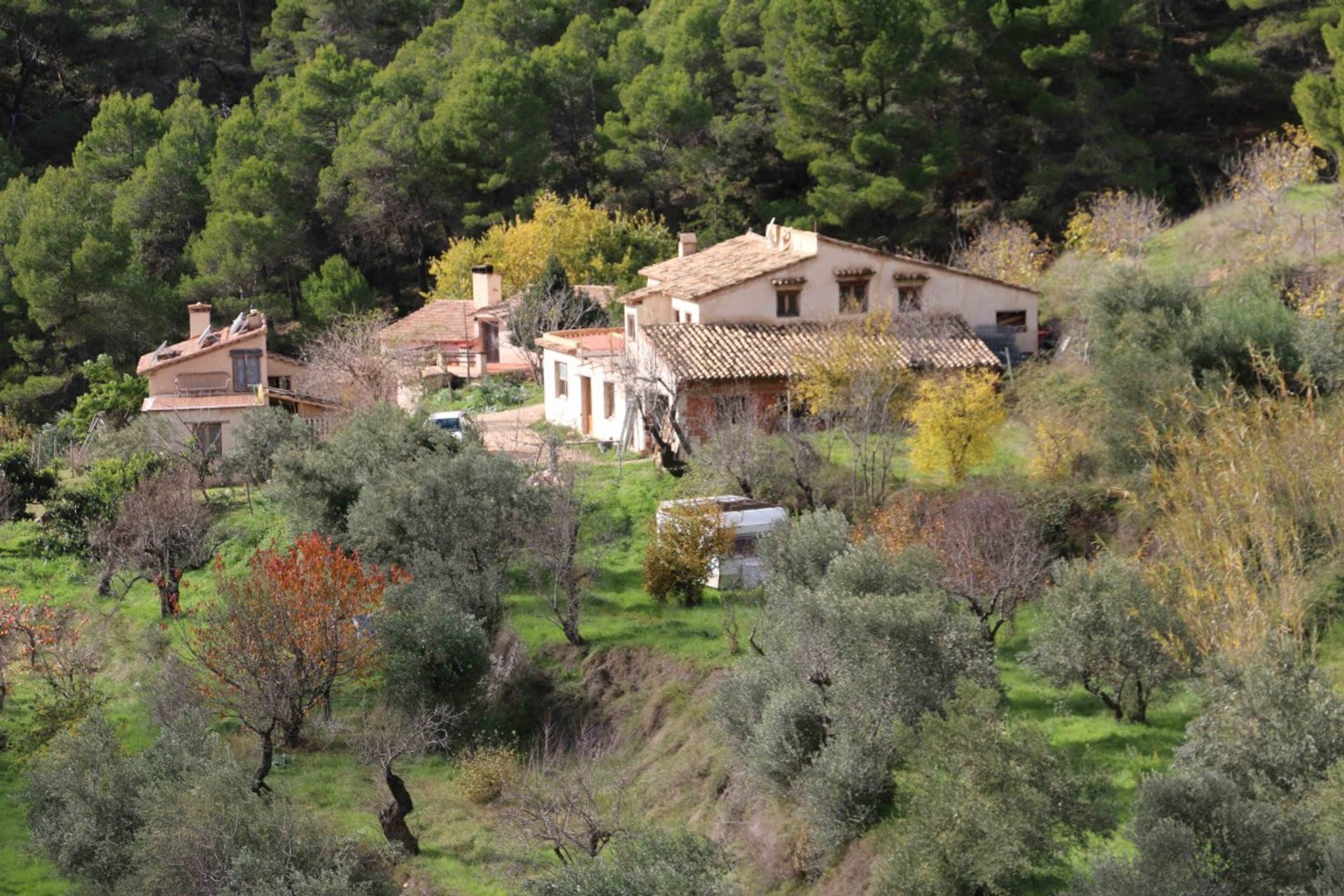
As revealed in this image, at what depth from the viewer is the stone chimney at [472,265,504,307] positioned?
50.8 metres

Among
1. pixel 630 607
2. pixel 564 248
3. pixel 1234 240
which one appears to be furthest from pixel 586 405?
pixel 1234 240

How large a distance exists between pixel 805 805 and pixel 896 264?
18293mm

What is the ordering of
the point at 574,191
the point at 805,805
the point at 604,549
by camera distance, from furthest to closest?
1. the point at 574,191
2. the point at 604,549
3. the point at 805,805

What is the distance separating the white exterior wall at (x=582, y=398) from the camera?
37250 mm

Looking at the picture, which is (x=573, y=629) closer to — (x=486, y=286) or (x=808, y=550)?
(x=808, y=550)

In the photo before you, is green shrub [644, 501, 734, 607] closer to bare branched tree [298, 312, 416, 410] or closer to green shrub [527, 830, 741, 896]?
green shrub [527, 830, 741, 896]

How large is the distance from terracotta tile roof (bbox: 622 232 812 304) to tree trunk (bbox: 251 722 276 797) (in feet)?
52.6

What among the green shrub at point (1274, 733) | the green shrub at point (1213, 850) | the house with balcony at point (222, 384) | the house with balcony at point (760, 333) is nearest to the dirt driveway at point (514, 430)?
the house with balcony at point (760, 333)

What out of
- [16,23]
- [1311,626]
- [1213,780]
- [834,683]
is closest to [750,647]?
[834,683]

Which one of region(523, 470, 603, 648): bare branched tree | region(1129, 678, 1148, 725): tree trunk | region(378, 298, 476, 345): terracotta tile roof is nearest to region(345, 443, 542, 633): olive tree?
region(523, 470, 603, 648): bare branched tree

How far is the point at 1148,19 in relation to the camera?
5622cm

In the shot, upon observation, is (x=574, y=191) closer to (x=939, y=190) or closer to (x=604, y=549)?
(x=939, y=190)

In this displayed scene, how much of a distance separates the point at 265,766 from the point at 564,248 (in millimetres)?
30524

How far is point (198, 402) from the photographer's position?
144 ft
